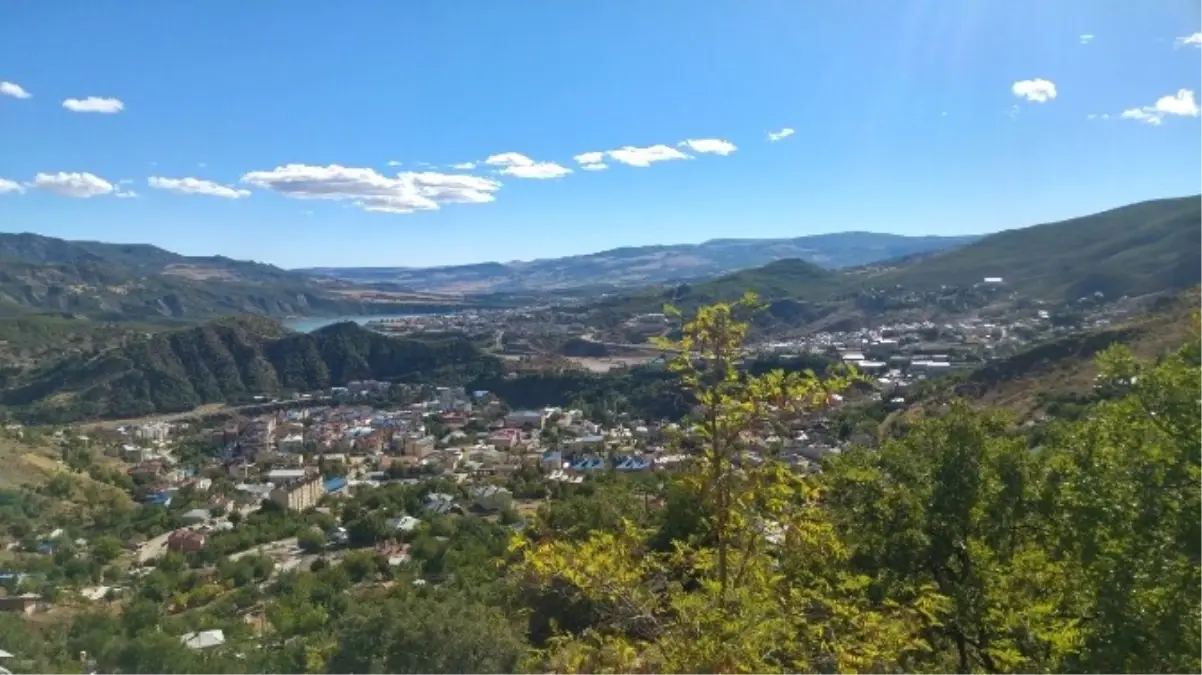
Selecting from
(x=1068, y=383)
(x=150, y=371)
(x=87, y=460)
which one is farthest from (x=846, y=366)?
(x=150, y=371)

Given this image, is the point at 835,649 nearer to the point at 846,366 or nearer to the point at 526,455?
the point at 846,366

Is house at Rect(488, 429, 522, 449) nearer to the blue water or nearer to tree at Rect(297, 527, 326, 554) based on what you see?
tree at Rect(297, 527, 326, 554)

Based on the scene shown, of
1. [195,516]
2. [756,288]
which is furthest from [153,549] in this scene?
[756,288]

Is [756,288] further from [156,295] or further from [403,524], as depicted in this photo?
[156,295]

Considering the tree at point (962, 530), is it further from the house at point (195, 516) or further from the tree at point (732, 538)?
the house at point (195, 516)

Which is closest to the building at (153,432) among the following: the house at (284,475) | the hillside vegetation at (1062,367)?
the house at (284,475)

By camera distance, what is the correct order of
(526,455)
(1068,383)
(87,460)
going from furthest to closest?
(526,455) < (87,460) < (1068,383)
